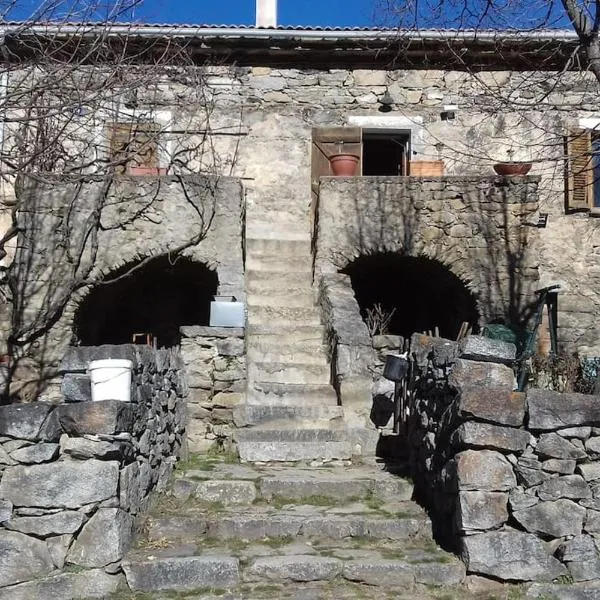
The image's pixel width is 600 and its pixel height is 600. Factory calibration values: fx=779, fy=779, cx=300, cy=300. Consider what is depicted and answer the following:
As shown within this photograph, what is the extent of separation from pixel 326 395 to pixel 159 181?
Answer: 3.48 meters

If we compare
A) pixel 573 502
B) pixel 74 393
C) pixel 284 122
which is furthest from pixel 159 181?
pixel 573 502

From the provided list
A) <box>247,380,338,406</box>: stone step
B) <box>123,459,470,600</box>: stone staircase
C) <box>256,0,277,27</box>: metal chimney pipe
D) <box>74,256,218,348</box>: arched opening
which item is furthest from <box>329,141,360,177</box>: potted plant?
<box>123,459,470,600</box>: stone staircase

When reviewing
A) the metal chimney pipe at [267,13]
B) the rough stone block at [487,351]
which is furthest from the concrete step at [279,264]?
the rough stone block at [487,351]

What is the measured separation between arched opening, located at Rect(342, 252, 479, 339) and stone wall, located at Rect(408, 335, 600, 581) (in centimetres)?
468

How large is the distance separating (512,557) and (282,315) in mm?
4407

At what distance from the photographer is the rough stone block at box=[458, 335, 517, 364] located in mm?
4551

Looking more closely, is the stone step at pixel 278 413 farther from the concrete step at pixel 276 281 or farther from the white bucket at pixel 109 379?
the concrete step at pixel 276 281

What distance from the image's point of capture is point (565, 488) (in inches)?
168

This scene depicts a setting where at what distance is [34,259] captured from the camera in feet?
28.6

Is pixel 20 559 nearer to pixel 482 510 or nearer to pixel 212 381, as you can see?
pixel 482 510

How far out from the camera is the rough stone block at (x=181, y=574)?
4195 millimetres

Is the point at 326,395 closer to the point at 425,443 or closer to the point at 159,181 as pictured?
the point at 425,443

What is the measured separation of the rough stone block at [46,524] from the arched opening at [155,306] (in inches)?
218

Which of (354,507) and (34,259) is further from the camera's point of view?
(34,259)
